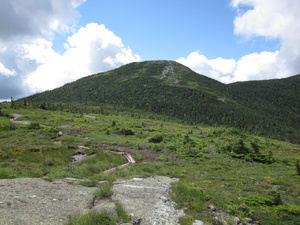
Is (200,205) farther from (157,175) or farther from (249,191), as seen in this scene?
(157,175)

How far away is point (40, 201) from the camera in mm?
10969

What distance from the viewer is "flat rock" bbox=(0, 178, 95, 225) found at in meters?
8.94

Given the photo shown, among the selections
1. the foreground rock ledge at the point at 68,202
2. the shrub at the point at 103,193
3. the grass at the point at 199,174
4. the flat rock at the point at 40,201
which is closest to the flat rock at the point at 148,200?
the foreground rock ledge at the point at 68,202

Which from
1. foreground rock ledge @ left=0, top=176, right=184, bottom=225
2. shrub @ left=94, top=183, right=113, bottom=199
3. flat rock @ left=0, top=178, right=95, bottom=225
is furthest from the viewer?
shrub @ left=94, top=183, right=113, bottom=199

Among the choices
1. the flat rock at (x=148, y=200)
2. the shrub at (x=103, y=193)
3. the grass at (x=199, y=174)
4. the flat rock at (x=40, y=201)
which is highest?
the flat rock at (x=40, y=201)

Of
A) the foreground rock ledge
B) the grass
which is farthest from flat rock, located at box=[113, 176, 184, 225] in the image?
the grass

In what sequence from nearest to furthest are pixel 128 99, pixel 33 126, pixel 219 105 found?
pixel 33 126 < pixel 219 105 < pixel 128 99

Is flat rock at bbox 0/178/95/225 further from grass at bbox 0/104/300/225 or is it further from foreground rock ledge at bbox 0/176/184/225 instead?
grass at bbox 0/104/300/225

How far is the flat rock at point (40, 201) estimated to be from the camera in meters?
8.94

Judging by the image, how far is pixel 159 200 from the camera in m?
12.4

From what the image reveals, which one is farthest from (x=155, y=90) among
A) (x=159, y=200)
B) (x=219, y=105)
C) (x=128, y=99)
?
(x=159, y=200)

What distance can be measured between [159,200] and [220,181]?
284 inches

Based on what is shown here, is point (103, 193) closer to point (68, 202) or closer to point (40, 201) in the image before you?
point (68, 202)

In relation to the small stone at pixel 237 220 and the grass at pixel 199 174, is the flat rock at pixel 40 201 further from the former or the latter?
the small stone at pixel 237 220
